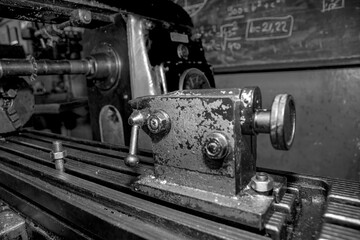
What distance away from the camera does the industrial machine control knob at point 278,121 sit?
0.60m

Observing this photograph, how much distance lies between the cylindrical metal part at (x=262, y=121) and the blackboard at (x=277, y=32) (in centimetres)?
177

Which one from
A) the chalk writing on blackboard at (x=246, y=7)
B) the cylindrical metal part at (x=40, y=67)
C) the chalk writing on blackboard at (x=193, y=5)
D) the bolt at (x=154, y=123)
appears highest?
the chalk writing on blackboard at (x=193, y=5)

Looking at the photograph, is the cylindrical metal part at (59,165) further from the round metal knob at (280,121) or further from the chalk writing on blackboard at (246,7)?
the chalk writing on blackboard at (246,7)

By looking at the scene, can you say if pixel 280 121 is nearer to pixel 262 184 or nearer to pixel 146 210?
pixel 262 184

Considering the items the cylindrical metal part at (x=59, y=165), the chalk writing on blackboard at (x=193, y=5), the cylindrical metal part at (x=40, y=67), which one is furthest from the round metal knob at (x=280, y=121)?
A: the chalk writing on blackboard at (x=193, y=5)

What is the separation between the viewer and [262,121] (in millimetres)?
635

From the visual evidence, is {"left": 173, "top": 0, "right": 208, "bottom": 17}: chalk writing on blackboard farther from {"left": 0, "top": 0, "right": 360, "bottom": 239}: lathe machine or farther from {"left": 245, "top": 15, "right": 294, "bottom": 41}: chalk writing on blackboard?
{"left": 0, "top": 0, "right": 360, "bottom": 239}: lathe machine

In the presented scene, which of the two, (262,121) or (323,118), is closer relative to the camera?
(262,121)

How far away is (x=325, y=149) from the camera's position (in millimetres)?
2184

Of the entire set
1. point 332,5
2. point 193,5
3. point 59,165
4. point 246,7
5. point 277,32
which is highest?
point 193,5

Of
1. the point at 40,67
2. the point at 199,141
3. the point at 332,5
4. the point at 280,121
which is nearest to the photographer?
the point at 280,121

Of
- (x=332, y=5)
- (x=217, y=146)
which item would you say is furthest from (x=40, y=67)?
(x=332, y=5)

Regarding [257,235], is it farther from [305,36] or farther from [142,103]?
[305,36]

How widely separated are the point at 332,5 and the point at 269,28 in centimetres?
49
